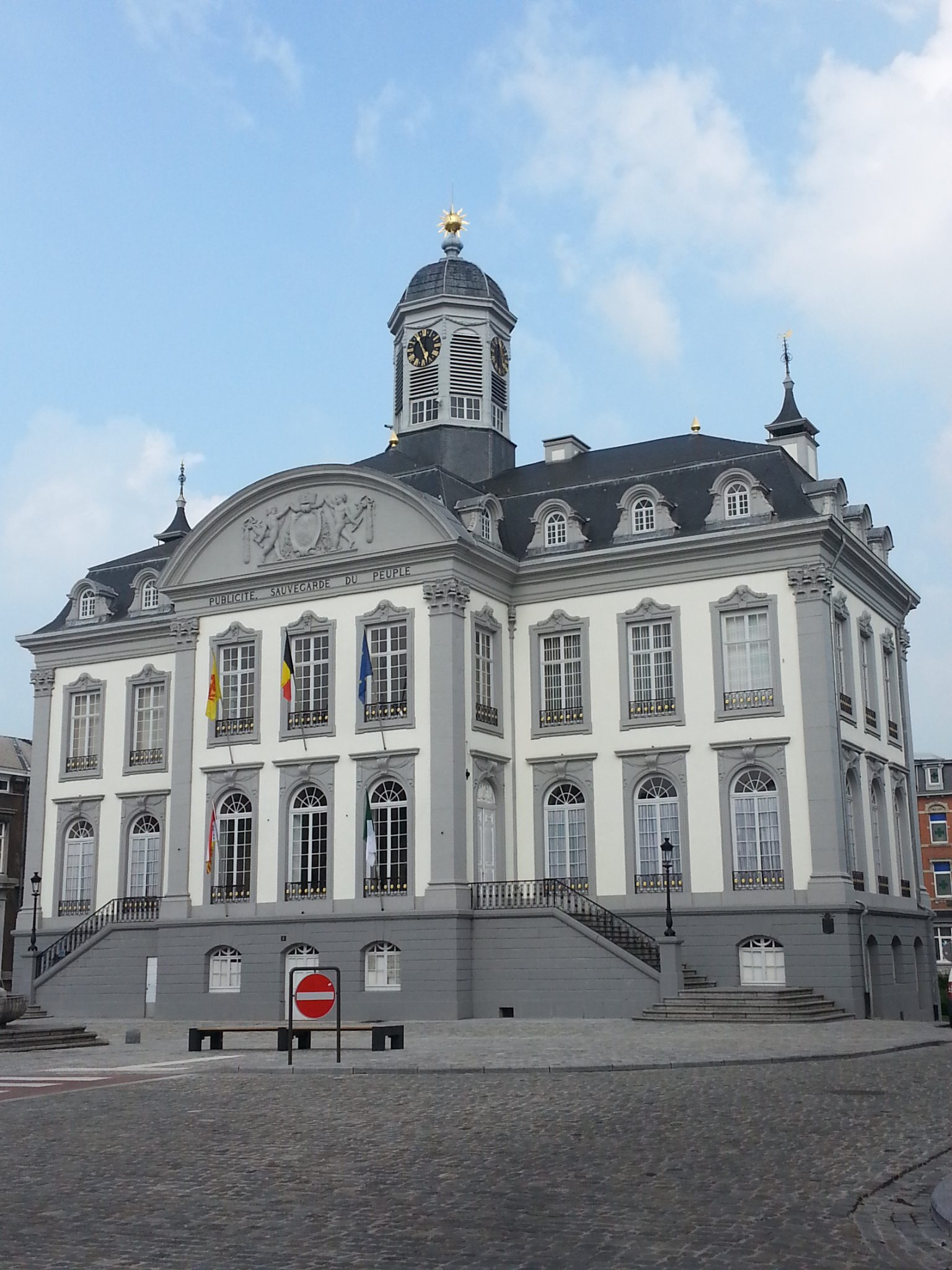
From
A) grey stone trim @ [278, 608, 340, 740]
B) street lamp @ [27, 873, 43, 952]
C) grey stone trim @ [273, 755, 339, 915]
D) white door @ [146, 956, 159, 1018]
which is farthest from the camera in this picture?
street lamp @ [27, 873, 43, 952]

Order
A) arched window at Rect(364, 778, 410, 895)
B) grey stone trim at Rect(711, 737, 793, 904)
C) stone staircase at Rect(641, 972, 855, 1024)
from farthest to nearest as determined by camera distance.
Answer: arched window at Rect(364, 778, 410, 895) → grey stone trim at Rect(711, 737, 793, 904) → stone staircase at Rect(641, 972, 855, 1024)

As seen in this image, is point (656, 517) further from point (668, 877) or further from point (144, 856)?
point (144, 856)

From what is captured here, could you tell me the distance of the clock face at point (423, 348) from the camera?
43.6 metres

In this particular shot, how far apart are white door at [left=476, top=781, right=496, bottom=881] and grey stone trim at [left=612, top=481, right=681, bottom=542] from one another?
6941 millimetres

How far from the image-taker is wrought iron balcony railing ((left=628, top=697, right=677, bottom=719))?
3456 centimetres

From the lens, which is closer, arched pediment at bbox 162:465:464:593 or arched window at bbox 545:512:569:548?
arched pediment at bbox 162:465:464:593

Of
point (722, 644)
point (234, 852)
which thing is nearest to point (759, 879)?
point (722, 644)

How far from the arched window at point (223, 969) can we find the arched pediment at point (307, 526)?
933 cm

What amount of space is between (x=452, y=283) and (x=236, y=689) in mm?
14500

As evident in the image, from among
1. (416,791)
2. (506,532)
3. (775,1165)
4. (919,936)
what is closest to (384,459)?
(506,532)

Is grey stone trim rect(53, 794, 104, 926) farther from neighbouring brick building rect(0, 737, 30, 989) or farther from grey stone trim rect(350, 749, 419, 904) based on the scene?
neighbouring brick building rect(0, 737, 30, 989)

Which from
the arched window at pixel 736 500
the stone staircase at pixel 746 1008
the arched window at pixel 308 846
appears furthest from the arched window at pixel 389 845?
the arched window at pixel 736 500

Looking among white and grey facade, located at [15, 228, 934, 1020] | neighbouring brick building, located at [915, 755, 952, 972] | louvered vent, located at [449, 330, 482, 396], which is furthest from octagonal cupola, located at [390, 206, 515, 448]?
neighbouring brick building, located at [915, 755, 952, 972]

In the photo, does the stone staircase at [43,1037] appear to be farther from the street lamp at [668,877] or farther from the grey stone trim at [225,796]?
the street lamp at [668,877]
